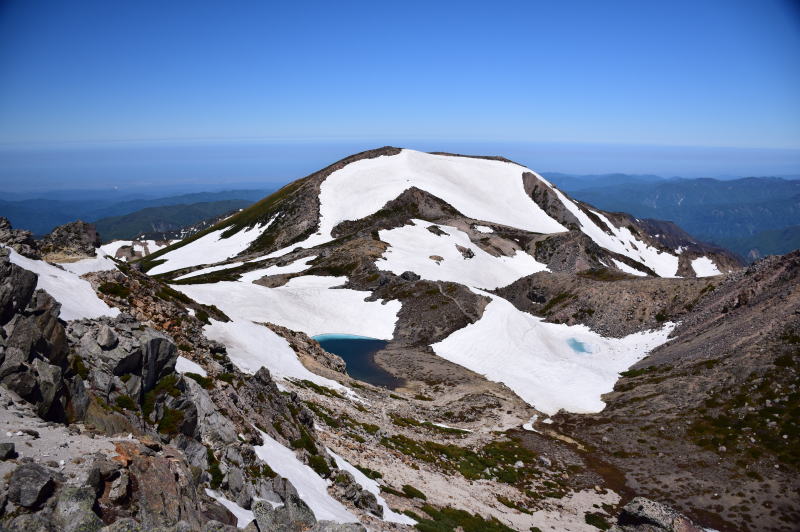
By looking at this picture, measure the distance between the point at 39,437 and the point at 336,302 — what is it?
80.6 metres

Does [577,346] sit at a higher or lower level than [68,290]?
lower

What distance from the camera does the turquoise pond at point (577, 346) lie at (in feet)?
267

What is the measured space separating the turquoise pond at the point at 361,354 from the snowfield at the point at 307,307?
87.2 inches

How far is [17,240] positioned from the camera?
A: 28641 mm

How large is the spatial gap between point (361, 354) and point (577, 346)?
40.5 metres

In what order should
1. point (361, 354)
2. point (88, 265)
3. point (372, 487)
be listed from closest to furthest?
1. point (372, 487)
2. point (88, 265)
3. point (361, 354)

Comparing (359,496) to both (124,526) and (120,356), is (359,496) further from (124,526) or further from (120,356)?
(124,526)

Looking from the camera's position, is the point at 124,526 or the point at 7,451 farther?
the point at 7,451

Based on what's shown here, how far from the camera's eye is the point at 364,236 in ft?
408

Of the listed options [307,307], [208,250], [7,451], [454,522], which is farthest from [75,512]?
[208,250]

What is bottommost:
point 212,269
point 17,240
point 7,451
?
point 212,269

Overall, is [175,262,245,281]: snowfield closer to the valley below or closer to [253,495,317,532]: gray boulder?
the valley below

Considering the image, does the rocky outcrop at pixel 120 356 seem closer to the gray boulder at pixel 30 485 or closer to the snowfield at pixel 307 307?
the gray boulder at pixel 30 485

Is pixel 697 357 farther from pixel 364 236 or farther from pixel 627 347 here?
pixel 364 236
